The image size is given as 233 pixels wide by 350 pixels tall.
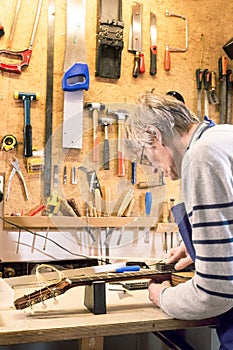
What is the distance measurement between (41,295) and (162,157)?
1.71 ft

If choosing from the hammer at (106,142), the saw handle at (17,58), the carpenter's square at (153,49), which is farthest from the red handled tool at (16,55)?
the carpenter's square at (153,49)

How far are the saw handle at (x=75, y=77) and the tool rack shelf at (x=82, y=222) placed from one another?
665 mm

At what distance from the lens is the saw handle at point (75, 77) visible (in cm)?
223

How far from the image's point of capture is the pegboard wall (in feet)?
7.22

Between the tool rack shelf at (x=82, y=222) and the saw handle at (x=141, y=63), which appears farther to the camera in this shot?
the saw handle at (x=141, y=63)

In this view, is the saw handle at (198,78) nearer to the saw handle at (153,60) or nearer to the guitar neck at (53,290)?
the saw handle at (153,60)

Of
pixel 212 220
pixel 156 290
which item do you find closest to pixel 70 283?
pixel 156 290

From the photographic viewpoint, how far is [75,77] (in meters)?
2.26

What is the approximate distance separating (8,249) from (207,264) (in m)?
1.32

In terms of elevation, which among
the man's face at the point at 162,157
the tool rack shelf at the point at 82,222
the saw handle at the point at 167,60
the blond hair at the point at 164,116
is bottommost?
the tool rack shelf at the point at 82,222

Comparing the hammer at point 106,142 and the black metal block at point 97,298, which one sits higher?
the hammer at point 106,142

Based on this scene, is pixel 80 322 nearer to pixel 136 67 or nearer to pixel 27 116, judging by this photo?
pixel 27 116

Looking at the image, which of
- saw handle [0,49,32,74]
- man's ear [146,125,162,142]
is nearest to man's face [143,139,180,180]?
man's ear [146,125,162,142]

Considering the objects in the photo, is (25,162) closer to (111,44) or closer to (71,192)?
(71,192)
